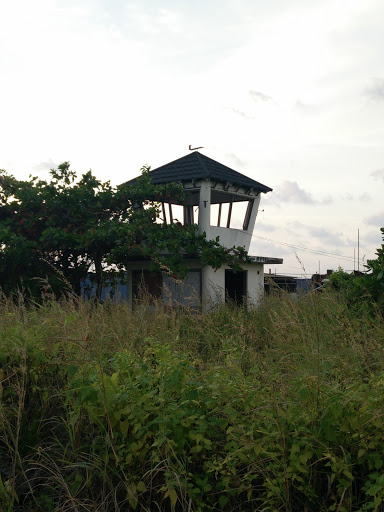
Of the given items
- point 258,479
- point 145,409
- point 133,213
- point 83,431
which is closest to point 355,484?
point 258,479

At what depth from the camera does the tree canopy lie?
1536cm

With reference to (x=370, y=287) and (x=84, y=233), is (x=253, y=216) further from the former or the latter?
(x=370, y=287)

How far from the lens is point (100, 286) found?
16.3 m

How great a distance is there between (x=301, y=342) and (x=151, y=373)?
2.33 meters

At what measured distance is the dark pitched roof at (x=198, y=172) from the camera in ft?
53.7

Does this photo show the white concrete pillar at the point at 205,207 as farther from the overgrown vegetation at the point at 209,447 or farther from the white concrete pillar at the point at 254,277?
the overgrown vegetation at the point at 209,447

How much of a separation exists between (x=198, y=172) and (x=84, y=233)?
4.11 m

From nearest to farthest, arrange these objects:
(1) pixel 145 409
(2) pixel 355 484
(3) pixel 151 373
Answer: (2) pixel 355 484, (1) pixel 145 409, (3) pixel 151 373

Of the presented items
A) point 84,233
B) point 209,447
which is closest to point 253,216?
point 84,233

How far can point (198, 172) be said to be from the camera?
1650cm

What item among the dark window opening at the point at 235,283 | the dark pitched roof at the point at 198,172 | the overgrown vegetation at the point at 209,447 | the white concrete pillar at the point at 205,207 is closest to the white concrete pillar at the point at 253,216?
the dark pitched roof at the point at 198,172

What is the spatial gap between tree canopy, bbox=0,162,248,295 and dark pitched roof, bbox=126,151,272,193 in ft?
2.03

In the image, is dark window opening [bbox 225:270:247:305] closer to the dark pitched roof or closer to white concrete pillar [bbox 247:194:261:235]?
white concrete pillar [bbox 247:194:261:235]

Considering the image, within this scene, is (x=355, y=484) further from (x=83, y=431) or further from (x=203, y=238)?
(x=203, y=238)
